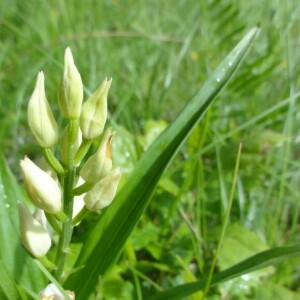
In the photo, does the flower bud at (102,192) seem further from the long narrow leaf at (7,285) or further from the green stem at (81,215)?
the long narrow leaf at (7,285)

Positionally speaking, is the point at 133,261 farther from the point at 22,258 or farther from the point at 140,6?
the point at 140,6

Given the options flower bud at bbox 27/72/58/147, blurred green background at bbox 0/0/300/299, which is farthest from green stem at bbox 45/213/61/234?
blurred green background at bbox 0/0/300/299

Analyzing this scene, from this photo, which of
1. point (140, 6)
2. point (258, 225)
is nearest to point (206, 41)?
point (140, 6)

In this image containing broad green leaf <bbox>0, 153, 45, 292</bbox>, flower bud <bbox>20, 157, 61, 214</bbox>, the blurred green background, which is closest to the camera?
flower bud <bbox>20, 157, 61, 214</bbox>

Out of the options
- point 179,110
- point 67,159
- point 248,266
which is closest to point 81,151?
point 67,159

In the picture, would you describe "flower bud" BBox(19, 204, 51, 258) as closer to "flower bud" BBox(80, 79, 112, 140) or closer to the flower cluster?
the flower cluster

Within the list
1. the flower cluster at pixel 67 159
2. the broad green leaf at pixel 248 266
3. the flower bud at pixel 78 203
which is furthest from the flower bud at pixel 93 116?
the broad green leaf at pixel 248 266

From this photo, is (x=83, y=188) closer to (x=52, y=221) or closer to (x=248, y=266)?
(x=52, y=221)
